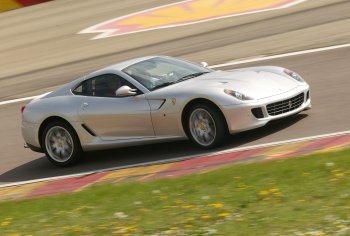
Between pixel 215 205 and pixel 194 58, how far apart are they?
11.1 m

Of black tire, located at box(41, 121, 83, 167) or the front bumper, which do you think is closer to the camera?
the front bumper

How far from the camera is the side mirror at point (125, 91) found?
12047 mm

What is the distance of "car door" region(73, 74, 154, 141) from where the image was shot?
12078 millimetres

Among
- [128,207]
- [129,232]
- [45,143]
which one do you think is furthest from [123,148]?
[129,232]

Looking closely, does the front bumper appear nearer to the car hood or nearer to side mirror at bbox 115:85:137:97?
the car hood

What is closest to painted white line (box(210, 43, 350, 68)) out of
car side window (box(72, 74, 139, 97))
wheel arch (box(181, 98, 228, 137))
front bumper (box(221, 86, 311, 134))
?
car side window (box(72, 74, 139, 97))

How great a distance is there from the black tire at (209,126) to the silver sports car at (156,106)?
0.04ft

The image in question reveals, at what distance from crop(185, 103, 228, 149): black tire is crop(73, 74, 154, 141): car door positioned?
0.66 m

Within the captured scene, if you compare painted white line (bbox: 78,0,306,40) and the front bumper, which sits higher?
painted white line (bbox: 78,0,306,40)

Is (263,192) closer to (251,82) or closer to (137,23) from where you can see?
(251,82)

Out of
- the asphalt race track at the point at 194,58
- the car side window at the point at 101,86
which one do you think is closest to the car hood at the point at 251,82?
the asphalt race track at the point at 194,58

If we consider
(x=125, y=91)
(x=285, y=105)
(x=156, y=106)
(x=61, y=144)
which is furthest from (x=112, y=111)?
(x=285, y=105)

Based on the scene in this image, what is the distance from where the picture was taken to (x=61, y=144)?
12.8 metres

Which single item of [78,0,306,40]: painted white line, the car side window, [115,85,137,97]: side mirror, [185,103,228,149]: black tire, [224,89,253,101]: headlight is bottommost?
[185,103,228,149]: black tire
